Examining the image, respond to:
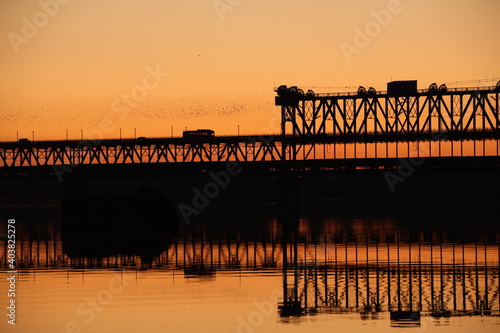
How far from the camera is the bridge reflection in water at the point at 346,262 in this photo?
4891 centimetres

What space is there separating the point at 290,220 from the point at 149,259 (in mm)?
64450

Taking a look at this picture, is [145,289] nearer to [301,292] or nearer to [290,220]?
[301,292]

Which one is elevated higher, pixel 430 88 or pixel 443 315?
pixel 430 88

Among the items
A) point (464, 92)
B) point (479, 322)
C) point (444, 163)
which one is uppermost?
point (464, 92)

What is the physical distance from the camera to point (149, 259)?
240ft

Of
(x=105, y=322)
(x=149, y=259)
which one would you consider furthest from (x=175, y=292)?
(x=149, y=259)

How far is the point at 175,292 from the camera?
5384 cm

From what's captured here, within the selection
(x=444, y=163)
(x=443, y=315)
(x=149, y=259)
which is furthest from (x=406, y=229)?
(x=444, y=163)

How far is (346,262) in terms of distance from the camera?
226 feet

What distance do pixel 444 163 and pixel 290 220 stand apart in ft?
195

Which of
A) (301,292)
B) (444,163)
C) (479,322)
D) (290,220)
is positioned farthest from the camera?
(444,163)

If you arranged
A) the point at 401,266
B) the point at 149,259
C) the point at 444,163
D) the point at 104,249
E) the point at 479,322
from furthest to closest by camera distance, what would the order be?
the point at 444,163 < the point at 104,249 < the point at 149,259 < the point at 401,266 < the point at 479,322

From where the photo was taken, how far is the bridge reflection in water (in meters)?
→ 48.9

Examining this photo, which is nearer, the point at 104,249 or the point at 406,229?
the point at 104,249
